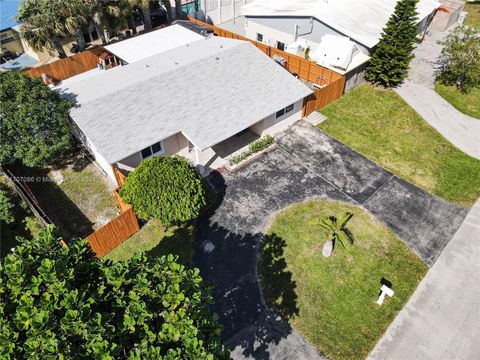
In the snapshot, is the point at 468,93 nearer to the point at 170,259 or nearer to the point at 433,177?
the point at 433,177

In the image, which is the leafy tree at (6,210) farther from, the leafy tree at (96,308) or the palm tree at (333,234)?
the palm tree at (333,234)

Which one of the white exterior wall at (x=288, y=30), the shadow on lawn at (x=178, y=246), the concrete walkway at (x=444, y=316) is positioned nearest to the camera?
the concrete walkway at (x=444, y=316)

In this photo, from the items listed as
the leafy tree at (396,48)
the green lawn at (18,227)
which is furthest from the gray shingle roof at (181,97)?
the leafy tree at (396,48)

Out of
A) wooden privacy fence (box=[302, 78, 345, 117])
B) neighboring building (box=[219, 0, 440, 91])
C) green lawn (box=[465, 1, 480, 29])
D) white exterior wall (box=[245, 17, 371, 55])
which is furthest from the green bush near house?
green lawn (box=[465, 1, 480, 29])

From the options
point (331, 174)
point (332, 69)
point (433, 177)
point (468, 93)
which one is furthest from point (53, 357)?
point (468, 93)

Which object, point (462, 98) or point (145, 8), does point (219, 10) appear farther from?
point (462, 98)

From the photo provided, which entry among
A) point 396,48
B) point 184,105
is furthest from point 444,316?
point 396,48
